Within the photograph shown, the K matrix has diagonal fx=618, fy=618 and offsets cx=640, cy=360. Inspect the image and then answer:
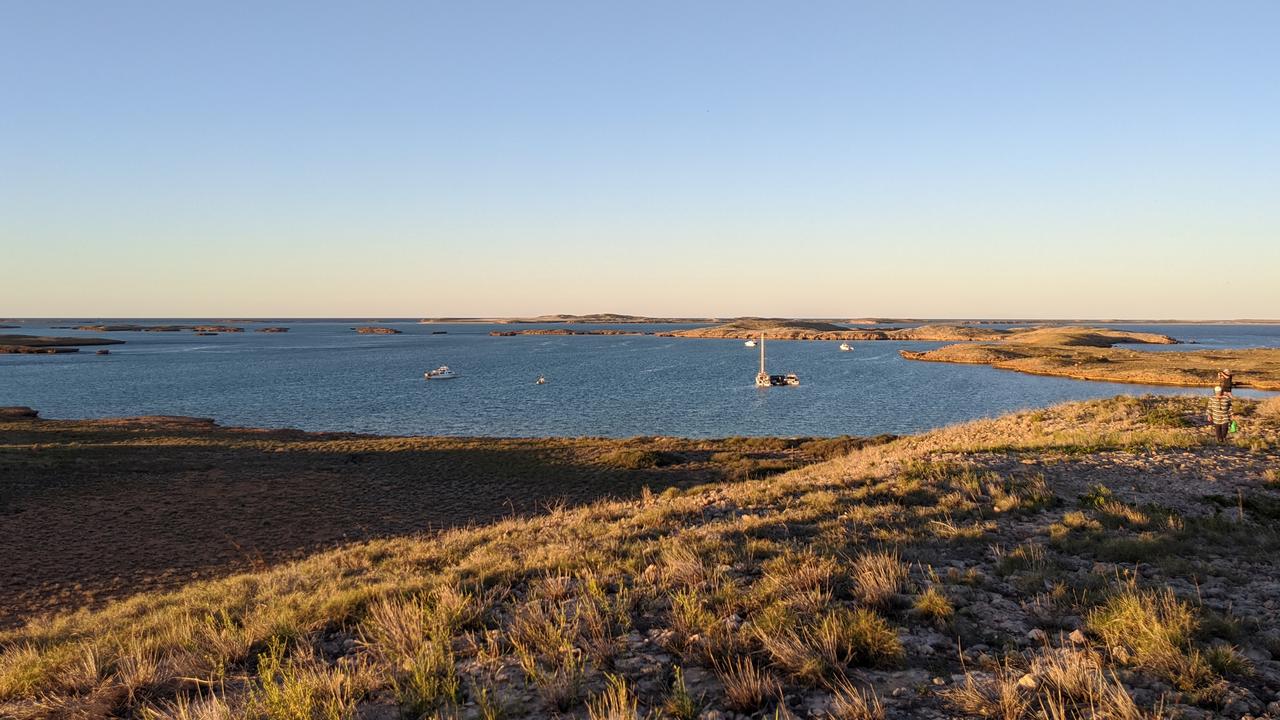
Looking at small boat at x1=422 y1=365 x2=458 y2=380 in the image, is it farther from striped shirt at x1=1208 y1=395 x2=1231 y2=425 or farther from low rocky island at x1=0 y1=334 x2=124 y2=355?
low rocky island at x1=0 y1=334 x2=124 y2=355

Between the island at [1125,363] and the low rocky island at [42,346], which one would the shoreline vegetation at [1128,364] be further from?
the low rocky island at [42,346]

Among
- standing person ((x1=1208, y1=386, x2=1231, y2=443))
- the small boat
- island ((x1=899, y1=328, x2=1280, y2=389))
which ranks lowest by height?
the small boat

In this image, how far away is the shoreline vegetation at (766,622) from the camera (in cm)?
483

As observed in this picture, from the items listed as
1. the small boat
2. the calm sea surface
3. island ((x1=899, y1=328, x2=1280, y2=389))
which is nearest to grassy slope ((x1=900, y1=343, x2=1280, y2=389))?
island ((x1=899, y1=328, x2=1280, y2=389))

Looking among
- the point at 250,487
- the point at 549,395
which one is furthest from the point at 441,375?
the point at 250,487

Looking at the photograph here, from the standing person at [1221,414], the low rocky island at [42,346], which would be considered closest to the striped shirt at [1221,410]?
the standing person at [1221,414]

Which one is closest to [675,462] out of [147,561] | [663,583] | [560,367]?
[147,561]

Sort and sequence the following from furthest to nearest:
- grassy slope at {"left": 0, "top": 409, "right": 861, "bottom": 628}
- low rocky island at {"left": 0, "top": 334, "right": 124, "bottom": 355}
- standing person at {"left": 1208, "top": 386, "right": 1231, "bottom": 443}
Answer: low rocky island at {"left": 0, "top": 334, "right": 124, "bottom": 355}, standing person at {"left": 1208, "top": 386, "right": 1231, "bottom": 443}, grassy slope at {"left": 0, "top": 409, "right": 861, "bottom": 628}

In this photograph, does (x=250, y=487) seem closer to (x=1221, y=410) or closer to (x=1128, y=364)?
(x=1221, y=410)

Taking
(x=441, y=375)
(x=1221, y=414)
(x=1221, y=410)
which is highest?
(x=1221, y=410)

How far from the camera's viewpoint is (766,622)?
231 inches

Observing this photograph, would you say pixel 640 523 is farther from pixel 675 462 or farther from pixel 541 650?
pixel 675 462

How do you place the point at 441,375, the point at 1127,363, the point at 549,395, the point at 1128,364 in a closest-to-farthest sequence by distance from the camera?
the point at 549,395 < the point at 1128,364 < the point at 441,375 < the point at 1127,363

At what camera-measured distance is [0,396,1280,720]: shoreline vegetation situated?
190 inches
